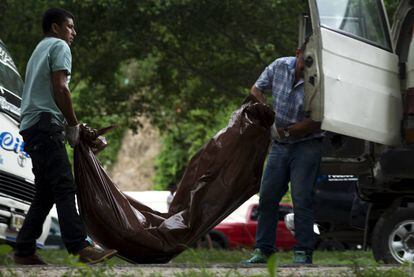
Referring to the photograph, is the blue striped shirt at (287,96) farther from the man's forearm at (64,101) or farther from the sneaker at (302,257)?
the man's forearm at (64,101)

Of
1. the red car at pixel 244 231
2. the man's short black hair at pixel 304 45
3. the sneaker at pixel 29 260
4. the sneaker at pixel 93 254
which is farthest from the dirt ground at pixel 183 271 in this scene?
the red car at pixel 244 231

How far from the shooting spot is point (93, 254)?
7.53 meters

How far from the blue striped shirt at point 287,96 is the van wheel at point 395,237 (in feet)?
4.20

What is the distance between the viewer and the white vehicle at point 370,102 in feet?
27.5

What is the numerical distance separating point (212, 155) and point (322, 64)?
41.7 inches

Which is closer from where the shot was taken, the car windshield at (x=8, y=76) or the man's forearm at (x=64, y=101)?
the man's forearm at (x=64, y=101)

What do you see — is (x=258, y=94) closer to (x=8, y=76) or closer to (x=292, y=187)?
(x=292, y=187)

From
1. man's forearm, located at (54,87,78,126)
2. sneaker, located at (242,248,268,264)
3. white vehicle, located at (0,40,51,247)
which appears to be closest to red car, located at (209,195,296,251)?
white vehicle, located at (0,40,51,247)

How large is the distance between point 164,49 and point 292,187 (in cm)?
1225

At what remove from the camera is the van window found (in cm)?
859

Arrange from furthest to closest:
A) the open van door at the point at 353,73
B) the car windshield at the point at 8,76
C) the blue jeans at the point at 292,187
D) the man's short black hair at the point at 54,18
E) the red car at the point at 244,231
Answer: the red car at the point at 244,231 → the car windshield at the point at 8,76 → the blue jeans at the point at 292,187 → the open van door at the point at 353,73 → the man's short black hair at the point at 54,18

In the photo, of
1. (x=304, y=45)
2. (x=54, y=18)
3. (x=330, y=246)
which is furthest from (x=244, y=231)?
(x=54, y=18)

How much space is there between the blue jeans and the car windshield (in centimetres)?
341

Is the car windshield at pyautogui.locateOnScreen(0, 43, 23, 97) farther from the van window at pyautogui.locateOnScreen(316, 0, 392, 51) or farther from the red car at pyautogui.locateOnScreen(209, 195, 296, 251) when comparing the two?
the red car at pyautogui.locateOnScreen(209, 195, 296, 251)
